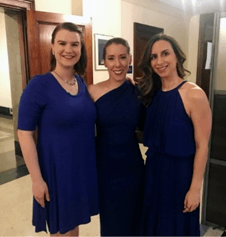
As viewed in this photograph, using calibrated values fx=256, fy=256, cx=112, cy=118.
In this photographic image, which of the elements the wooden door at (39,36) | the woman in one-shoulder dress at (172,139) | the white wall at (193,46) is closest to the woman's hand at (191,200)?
the woman in one-shoulder dress at (172,139)

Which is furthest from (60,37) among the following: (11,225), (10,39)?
(10,39)

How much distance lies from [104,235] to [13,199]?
1.36 metres

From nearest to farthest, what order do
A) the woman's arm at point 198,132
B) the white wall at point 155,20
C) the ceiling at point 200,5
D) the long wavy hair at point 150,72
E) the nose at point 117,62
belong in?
the woman's arm at point 198,132 → the long wavy hair at point 150,72 → the nose at point 117,62 → the white wall at point 155,20 → the ceiling at point 200,5

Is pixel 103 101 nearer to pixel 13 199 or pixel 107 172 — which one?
pixel 107 172

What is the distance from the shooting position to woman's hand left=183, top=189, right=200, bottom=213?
1279 mm

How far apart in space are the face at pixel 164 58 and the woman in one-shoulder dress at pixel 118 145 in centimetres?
22

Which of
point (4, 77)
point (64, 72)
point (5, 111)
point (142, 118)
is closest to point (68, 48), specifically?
point (64, 72)

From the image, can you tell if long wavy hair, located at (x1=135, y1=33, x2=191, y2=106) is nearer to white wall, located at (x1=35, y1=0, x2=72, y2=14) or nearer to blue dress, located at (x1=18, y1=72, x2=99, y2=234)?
blue dress, located at (x1=18, y1=72, x2=99, y2=234)

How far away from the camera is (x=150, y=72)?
4.59 ft

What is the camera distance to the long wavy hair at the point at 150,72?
131cm

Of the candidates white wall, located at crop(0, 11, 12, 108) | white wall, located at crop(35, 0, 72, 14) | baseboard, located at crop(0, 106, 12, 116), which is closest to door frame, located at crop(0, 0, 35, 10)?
white wall, located at crop(35, 0, 72, 14)

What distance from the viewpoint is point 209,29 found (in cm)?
517

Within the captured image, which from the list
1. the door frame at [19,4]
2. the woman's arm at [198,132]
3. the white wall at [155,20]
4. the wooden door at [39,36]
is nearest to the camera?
the woman's arm at [198,132]

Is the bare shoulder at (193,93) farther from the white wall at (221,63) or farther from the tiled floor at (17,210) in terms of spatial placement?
the tiled floor at (17,210)
